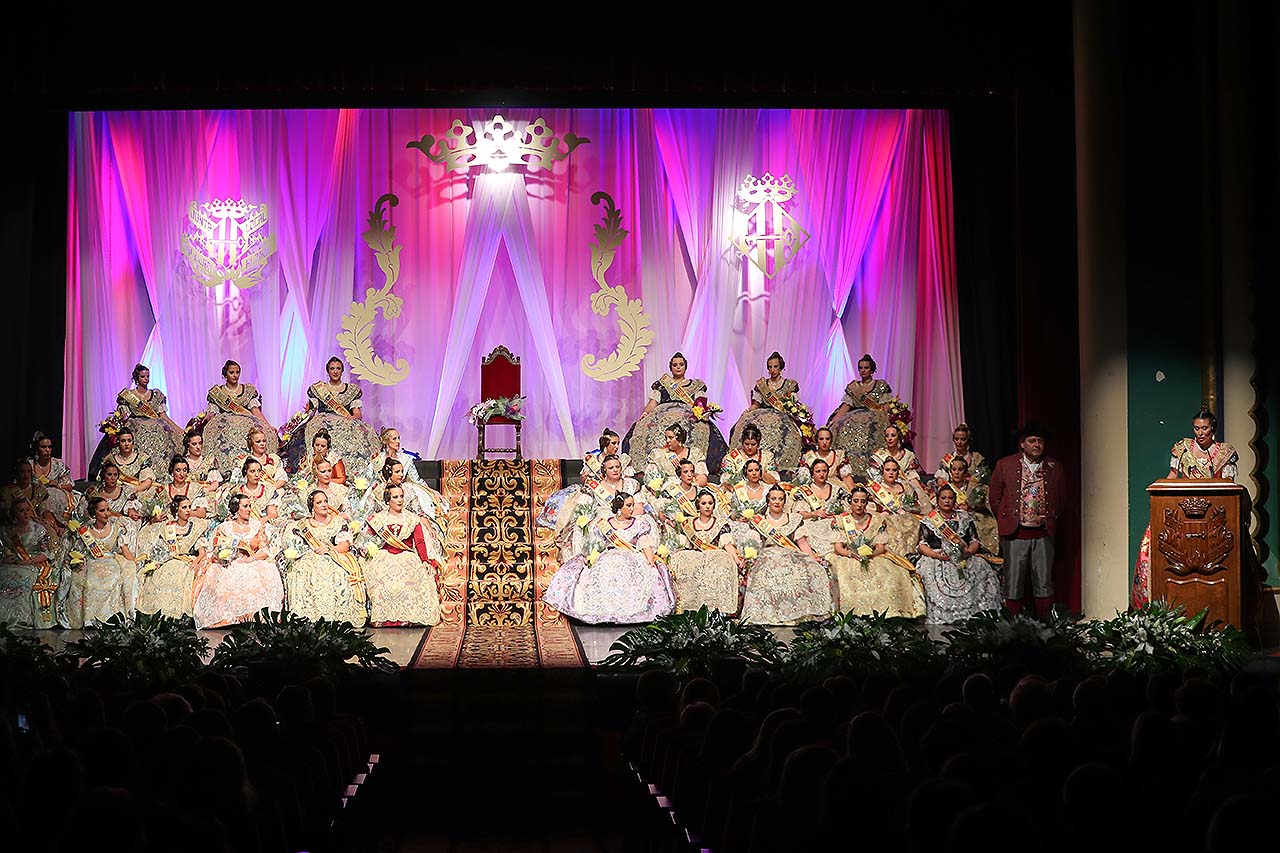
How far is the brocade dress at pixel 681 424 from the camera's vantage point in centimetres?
1173

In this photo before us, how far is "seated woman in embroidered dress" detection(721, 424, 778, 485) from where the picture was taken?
10109 mm

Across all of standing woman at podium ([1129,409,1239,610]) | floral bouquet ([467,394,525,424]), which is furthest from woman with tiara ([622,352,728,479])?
standing woman at podium ([1129,409,1239,610])

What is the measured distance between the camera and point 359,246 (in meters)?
13.8

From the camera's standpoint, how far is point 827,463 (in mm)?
10266

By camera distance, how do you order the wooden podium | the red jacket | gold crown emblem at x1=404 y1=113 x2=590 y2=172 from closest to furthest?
the wooden podium, the red jacket, gold crown emblem at x1=404 y1=113 x2=590 y2=172

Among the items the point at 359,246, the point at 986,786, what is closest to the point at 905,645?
the point at 986,786

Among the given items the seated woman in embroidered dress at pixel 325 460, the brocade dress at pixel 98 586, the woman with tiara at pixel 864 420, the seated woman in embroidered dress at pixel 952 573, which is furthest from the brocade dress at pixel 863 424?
the brocade dress at pixel 98 586

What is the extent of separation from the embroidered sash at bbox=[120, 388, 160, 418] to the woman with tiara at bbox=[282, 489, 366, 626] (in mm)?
2466

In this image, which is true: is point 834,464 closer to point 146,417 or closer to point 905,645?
point 905,645

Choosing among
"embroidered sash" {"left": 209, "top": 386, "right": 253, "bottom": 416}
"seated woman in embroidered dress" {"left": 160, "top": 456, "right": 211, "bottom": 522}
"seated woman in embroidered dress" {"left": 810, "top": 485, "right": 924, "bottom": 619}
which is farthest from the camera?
"embroidered sash" {"left": 209, "top": 386, "right": 253, "bottom": 416}

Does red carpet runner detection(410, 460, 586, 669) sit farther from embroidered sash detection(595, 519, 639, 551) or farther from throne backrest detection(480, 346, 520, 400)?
throne backrest detection(480, 346, 520, 400)

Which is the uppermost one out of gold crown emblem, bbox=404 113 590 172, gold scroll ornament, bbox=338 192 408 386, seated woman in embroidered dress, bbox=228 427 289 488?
gold crown emblem, bbox=404 113 590 172

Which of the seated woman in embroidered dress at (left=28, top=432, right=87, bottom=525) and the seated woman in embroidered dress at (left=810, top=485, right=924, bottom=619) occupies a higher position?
the seated woman in embroidered dress at (left=28, top=432, right=87, bottom=525)

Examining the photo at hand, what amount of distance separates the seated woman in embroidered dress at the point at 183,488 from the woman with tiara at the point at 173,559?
0.19 feet
